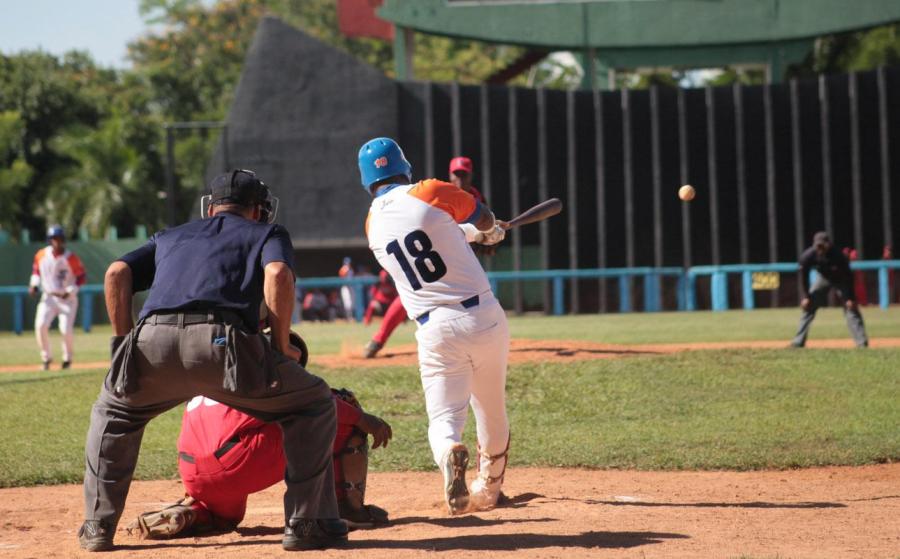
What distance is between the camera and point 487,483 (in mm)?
7531

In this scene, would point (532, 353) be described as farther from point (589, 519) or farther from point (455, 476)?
point (455, 476)

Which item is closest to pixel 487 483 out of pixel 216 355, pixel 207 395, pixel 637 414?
pixel 207 395

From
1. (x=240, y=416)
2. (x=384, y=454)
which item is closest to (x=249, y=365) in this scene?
(x=240, y=416)

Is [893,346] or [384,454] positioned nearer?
[384,454]

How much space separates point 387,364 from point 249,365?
9257 millimetres

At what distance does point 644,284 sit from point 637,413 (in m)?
23.4

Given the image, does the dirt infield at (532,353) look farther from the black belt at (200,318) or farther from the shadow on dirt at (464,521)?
the black belt at (200,318)

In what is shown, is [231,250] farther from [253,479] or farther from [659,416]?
[659,416]

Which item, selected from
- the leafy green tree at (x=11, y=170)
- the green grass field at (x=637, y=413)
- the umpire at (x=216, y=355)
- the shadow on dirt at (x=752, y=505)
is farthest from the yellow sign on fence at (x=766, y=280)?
the umpire at (x=216, y=355)

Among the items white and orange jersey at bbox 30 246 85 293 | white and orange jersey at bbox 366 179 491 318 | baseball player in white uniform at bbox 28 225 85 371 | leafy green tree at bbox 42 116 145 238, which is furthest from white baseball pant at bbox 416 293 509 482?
leafy green tree at bbox 42 116 145 238

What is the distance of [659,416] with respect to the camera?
12.4 meters

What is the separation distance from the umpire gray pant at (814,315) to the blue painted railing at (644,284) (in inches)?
519

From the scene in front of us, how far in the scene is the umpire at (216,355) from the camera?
18.9ft

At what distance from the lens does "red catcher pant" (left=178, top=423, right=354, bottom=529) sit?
6.43 m
